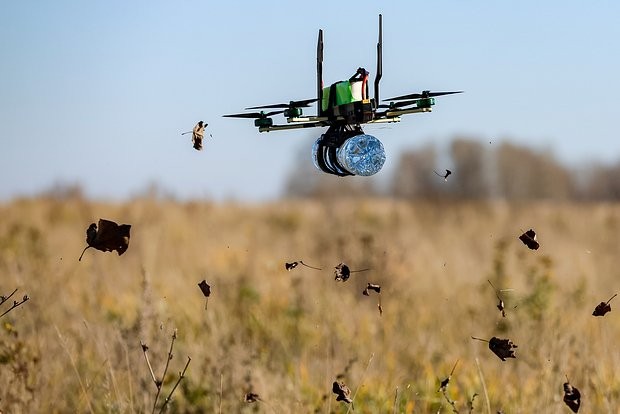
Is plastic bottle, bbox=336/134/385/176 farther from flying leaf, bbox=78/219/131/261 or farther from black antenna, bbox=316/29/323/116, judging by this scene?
flying leaf, bbox=78/219/131/261

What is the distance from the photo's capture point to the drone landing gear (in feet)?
7.20

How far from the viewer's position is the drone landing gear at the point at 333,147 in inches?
86.4

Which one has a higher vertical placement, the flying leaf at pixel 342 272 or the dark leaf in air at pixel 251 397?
the flying leaf at pixel 342 272

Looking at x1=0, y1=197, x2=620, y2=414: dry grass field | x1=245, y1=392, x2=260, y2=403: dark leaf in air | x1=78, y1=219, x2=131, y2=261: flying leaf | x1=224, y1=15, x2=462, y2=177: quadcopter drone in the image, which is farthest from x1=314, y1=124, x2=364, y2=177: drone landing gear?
x1=245, y1=392, x2=260, y2=403: dark leaf in air

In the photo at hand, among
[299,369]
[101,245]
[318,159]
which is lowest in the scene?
[299,369]

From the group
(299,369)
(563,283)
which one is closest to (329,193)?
(563,283)

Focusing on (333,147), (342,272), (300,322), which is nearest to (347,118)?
(333,147)

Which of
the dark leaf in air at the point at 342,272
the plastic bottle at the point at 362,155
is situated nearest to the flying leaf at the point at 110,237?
the dark leaf in air at the point at 342,272

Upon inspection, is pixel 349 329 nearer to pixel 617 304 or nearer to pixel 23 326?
pixel 23 326

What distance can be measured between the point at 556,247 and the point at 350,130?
37.5 feet

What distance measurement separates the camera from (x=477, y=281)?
11234 millimetres

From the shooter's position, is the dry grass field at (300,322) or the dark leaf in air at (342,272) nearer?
the dark leaf in air at (342,272)

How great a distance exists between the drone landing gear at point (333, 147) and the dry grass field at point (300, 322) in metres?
1.28

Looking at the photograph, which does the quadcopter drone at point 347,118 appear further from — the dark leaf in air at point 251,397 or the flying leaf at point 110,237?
the dark leaf in air at point 251,397
